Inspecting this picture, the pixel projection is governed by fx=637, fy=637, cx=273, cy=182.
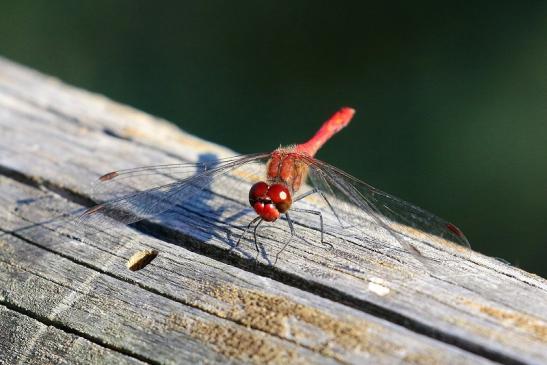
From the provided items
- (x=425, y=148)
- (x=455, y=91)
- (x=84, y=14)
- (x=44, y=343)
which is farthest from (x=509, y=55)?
(x=44, y=343)

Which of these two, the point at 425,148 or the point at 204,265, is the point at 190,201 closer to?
the point at 204,265

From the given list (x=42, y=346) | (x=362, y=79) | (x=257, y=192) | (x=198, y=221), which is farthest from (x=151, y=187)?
(x=362, y=79)

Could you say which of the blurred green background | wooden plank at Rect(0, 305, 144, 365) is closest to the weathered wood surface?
wooden plank at Rect(0, 305, 144, 365)

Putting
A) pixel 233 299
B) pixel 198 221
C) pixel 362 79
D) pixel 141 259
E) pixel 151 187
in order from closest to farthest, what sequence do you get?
pixel 233 299 → pixel 141 259 → pixel 198 221 → pixel 151 187 → pixel 362 79

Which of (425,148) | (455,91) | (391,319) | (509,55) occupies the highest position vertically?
(509,55)

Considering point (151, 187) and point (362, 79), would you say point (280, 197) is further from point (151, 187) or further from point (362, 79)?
point (362, 79)

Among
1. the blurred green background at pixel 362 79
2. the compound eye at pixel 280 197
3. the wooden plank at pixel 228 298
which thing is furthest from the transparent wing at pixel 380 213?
the blurred green background at pixel 362 79

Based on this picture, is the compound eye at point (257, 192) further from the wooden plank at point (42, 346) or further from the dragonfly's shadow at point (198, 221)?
the wooden plank at point (42, 346)

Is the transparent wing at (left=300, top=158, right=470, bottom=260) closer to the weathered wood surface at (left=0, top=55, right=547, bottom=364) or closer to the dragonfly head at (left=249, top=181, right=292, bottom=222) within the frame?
the weathered wood surface at (left=0, top=55, right=547, bottom=364)

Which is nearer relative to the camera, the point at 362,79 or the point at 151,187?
the point at 151,187
